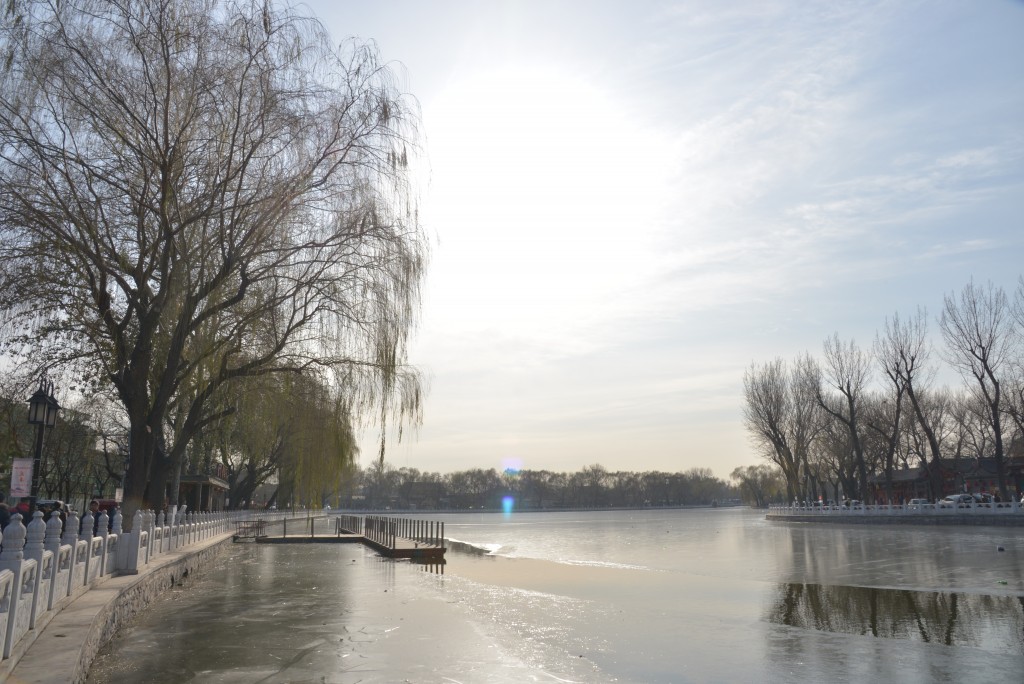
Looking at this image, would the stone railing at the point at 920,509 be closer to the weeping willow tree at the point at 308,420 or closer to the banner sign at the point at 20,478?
the weeping willow tree at the point at 308,420

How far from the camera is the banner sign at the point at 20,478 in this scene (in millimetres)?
13719

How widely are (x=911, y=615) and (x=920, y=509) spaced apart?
39983 millimetres

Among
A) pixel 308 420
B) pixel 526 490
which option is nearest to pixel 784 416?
pixel 308 420

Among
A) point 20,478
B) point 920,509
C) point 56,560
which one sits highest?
point 20,478

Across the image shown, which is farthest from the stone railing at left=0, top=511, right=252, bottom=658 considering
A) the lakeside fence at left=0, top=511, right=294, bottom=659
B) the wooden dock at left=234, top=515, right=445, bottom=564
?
the wooden dock at left=234, top=515, right=445, bottom=564

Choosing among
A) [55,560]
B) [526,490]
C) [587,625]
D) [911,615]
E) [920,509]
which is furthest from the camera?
[526,490]

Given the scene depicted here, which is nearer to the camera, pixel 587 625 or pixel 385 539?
pixel 587 625

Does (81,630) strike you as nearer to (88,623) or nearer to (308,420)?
(88,623)

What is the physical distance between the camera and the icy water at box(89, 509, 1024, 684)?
8.84 metres

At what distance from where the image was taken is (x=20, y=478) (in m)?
13.9

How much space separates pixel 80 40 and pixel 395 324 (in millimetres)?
8152

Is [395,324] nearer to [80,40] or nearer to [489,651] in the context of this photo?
[80,40]

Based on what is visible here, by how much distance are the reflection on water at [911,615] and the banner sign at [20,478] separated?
43.0 ft

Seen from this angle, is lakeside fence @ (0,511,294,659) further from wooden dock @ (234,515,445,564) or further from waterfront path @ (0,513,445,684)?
wooden dock @ (234,515,445,564)
